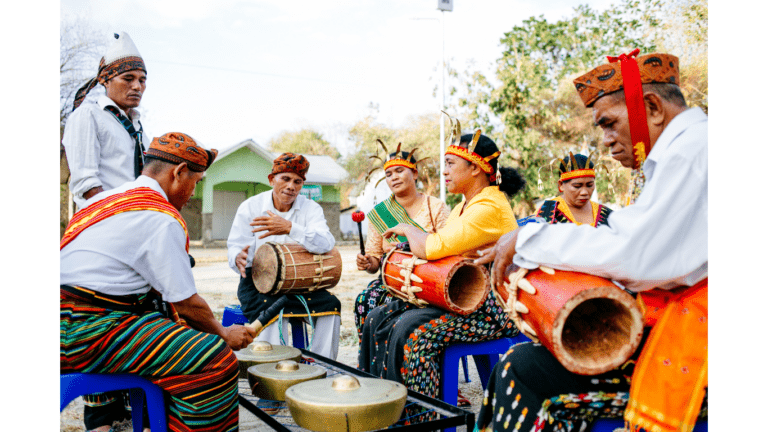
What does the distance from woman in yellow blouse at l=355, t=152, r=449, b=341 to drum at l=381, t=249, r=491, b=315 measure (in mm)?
814

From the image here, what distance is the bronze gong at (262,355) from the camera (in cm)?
279

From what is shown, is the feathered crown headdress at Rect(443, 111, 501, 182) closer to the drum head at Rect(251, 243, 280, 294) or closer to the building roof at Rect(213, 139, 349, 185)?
the drum head at Rect(251, 243, 280, 294)

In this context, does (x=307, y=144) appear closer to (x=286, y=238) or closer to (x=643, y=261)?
(x=286, y=238)

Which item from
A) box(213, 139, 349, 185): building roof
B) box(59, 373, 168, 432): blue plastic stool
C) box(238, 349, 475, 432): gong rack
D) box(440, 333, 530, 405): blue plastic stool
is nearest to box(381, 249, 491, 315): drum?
box(440, 333, 530, 405): blue plastic stool

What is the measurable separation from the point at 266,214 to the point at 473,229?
177 cm

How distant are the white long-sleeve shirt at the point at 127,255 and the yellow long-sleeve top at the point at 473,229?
1.34 metres

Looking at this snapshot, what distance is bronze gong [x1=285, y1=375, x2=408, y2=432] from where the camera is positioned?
6.31ft

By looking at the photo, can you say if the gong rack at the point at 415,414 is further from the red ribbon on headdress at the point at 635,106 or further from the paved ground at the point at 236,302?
the red ribbon on headdress at the point at 635,106

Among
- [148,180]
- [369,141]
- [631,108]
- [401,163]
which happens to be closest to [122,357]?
[148,180]

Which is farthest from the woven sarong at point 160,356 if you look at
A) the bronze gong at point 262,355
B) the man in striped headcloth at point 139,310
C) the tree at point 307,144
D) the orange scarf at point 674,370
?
the tree at point 307,144

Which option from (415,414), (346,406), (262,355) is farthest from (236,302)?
(346,406)

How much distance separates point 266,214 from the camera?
13.4 feet

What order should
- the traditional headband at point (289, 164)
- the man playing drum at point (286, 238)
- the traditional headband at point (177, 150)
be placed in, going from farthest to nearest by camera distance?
the traditional headband at point (289, 164), the man playing drum at point (286, 238), the traditional headband at point (177, 150)
